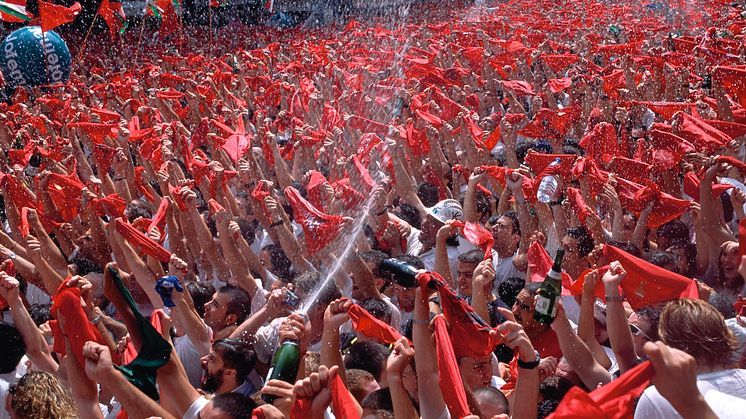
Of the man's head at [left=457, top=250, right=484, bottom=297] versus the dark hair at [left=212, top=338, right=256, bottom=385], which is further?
the man's head at [left=457, top=250, right=484, bottom=297]

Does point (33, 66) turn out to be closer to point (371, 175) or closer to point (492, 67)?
point (492, 67)

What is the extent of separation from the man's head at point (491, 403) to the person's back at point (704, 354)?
691 mm

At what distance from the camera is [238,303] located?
3.96 meters

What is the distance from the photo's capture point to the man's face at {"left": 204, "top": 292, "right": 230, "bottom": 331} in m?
3.93

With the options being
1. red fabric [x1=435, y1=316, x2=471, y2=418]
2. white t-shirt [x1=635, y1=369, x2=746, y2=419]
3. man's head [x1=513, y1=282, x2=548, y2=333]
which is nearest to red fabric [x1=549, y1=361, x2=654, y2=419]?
white t-shirt [x1=635, y1=369, x2=746, y2=419]

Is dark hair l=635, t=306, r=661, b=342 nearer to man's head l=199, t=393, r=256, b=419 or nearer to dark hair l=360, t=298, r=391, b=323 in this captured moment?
dark hair l=360, t=298, r=391, b=323

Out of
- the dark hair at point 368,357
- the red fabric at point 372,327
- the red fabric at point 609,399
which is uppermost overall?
the red fabric at point 609,399

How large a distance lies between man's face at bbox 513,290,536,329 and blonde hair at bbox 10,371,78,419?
79.7 inches

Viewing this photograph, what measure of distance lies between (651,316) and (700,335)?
0.82 m

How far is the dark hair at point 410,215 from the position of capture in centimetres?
550

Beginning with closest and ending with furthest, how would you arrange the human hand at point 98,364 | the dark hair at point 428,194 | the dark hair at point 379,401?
the human hand at point 98,364 → the dark hair at point 379,401 → the dark hair at point 428,194

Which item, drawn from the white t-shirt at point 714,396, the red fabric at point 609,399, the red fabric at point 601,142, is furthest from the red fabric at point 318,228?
the red fabric at point 609,399

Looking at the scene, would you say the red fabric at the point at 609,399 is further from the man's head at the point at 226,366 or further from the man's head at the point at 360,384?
the man's head at the point at 226,366

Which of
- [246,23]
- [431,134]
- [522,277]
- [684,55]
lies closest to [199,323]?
[522,277]
